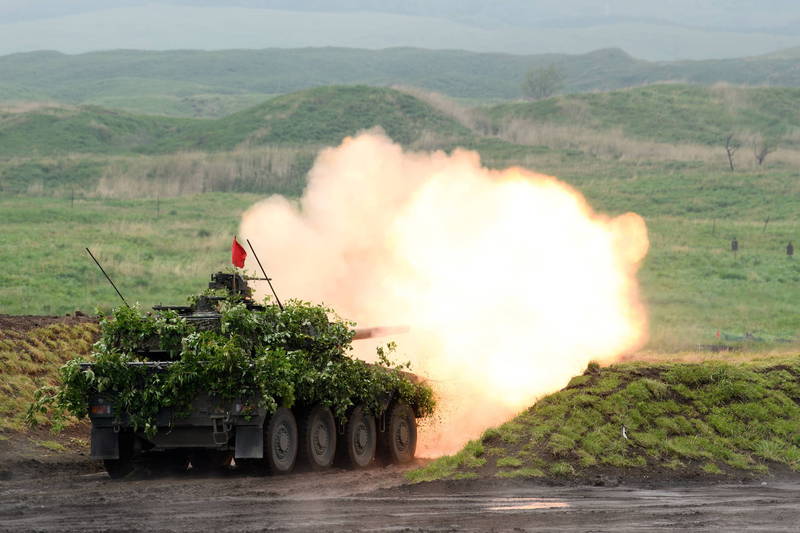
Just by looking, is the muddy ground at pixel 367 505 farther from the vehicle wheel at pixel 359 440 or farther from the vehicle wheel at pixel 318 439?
the vehicle wheel at pixel 359 440

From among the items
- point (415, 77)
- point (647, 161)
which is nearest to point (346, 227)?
Result: point (647, 161)

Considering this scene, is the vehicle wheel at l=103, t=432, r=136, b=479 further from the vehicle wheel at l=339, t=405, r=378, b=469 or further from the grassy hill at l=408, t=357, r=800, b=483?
the grassy hill at l=408, t=357, r=800, b=483

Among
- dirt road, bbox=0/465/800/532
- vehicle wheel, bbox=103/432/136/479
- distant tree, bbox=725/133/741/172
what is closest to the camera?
dirt road, bbox=0/465/800/532

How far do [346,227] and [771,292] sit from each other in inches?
861

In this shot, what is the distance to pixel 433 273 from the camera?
26031mm

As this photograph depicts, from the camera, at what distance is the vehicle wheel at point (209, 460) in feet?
61.1

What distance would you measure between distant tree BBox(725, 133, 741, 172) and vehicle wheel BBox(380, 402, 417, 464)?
56.7 m

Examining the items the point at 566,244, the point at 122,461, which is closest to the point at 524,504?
the point at 122,461

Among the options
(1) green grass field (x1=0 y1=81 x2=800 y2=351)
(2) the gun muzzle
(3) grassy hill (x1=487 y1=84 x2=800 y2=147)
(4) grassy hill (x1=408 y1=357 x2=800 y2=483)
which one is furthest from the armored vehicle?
(3) grassy hill (x1=487 y1=84 x2=800 y2=147)

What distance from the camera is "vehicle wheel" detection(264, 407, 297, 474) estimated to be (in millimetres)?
16844

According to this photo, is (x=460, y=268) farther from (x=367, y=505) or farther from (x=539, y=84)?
(x=539, y=84)

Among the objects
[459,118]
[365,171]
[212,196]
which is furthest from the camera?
[459,118]

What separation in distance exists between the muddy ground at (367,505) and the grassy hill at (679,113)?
75672 mm

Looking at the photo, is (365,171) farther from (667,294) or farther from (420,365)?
(667,294)
